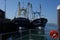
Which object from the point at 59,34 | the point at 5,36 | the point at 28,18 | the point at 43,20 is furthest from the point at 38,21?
the point at 59,34

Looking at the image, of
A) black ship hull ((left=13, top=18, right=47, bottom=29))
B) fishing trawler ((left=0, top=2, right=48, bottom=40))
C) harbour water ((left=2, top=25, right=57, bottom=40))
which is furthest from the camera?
black ship hull ((left=13, top=18, right=47, bottom=29))

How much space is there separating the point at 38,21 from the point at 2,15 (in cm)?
247

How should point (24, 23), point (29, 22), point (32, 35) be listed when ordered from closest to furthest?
1. point (32, 35)
2. point (29, 22)
3. point (24, 23)

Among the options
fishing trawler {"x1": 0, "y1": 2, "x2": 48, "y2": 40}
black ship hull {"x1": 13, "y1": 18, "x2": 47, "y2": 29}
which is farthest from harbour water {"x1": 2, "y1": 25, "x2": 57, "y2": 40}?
black ship hull {"x1": 13, "y1": 18, "x2": 47, "y2": 29}

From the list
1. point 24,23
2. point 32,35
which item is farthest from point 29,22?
point 32,35

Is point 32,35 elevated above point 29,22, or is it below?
below

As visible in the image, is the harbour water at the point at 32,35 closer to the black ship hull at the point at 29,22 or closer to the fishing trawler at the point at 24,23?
the fishing trawler at the point at 24,23

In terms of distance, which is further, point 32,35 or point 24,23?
point 24,23

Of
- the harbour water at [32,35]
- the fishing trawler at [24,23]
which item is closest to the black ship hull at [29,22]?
the fishing trawler at [24,23]

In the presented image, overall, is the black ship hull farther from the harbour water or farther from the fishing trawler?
the harbour water

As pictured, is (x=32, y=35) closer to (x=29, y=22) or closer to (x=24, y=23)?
(x=29, y=22)

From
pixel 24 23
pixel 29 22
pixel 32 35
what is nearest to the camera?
pixel 32 35

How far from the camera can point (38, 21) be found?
8.91 meters

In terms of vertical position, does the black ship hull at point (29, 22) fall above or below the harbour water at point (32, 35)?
above
